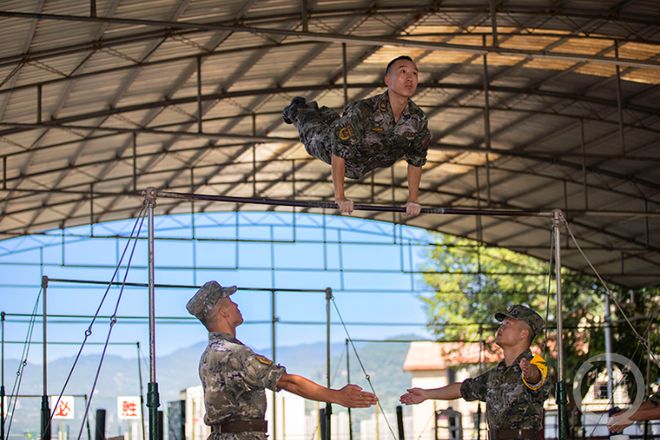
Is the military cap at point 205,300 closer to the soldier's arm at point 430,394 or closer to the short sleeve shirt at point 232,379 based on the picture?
the short sleeve shirt at point 232,379

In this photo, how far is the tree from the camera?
28.5m

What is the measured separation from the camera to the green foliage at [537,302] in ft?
93.8

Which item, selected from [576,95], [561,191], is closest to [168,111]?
[576,95]

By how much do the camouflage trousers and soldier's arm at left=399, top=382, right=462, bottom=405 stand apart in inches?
67.4

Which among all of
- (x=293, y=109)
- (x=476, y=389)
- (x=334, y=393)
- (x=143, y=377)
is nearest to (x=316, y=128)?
(x=293, y=109)

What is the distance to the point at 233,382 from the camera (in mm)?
5809

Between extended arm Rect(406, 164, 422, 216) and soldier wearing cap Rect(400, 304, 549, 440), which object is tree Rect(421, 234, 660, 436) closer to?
extended arm Rect(406, 164, 422, 216)

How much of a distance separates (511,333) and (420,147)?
58.0 inches

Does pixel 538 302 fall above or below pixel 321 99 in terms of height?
below

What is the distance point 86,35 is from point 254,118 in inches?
211

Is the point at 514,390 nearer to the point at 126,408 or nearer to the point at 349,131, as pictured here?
the point at 349,131

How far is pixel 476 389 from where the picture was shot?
700cm

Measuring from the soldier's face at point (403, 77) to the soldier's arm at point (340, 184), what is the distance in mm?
618

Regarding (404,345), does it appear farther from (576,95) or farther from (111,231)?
(576,95)
